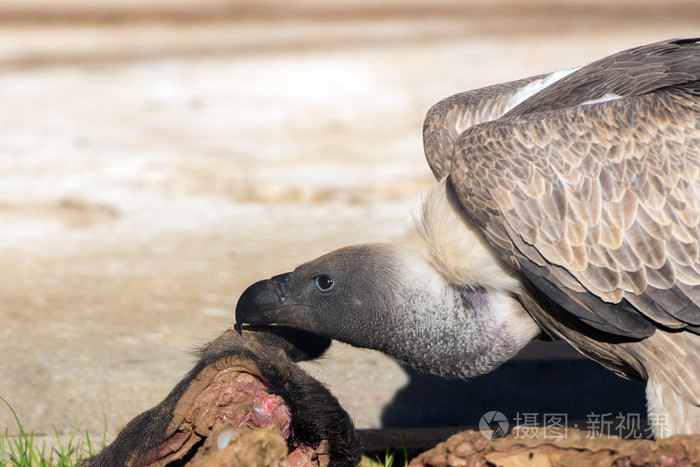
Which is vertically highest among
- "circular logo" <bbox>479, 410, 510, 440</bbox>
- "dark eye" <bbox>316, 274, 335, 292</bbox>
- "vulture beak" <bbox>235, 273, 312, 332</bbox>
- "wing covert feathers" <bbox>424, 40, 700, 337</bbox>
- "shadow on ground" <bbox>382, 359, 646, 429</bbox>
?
"wing covert feathers" <bbox>424, 40, 700, 337</bbox>

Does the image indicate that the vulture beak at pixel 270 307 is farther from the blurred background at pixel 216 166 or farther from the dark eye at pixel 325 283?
the blurred background at pixel 216 166

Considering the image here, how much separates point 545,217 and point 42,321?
3.13 meters

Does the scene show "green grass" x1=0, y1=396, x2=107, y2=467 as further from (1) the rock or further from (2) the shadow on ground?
(1) the rock

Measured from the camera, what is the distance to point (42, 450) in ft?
12.4

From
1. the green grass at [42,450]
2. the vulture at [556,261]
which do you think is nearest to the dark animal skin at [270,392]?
the vulture at [556,261]

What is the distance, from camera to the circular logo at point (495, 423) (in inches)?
148

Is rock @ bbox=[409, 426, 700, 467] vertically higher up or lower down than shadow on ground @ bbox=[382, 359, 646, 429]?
higher up

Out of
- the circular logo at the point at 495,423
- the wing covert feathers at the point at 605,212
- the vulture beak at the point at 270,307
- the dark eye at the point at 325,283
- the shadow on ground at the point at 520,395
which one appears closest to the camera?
the wing covert feathers at the point at 605,212

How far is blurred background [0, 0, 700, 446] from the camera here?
4.56m

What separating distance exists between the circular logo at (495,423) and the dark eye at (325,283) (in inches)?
34.3

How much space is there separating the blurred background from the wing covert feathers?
1.37m

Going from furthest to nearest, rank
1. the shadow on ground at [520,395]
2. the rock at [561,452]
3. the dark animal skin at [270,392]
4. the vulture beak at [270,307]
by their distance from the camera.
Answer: the shadow on ground at [520,395] < the vulture beak at [270,307] < the dark animal skin at [270,392] < the rock at [561,452]

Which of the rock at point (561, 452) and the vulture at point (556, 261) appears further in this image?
the vulture at point (556, 261)

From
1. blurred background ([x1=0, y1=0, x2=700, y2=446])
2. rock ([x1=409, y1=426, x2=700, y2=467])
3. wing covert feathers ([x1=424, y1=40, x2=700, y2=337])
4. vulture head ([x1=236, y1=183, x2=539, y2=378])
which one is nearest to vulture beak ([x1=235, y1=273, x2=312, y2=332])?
vulture head ([x1=236, y1=183, x2=539, y2=378])
